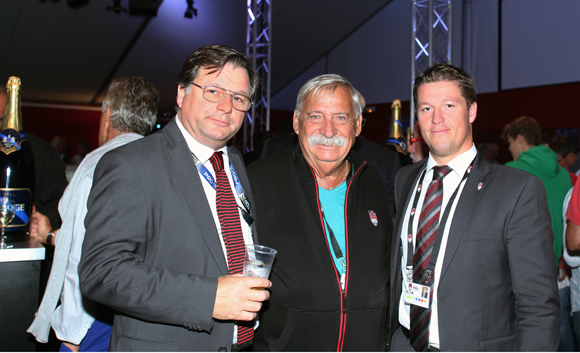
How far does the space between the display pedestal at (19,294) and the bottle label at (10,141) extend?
18.6 inches

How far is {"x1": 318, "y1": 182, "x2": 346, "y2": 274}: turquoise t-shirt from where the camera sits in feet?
6.20

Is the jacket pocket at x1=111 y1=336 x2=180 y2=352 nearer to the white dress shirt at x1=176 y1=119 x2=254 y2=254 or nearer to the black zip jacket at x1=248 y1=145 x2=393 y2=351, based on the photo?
the white dress shirt at x1=176 y1=119 x2=254 y2=254

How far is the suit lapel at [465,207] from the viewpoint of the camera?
1.58 meters

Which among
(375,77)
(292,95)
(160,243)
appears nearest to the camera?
(160,243)

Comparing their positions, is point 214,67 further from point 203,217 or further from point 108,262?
point 108,262

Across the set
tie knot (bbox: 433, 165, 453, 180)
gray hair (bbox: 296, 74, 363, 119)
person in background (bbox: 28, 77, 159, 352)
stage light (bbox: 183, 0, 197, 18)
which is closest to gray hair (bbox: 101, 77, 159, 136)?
person in background (bbox: 28, 77, 159, 352)

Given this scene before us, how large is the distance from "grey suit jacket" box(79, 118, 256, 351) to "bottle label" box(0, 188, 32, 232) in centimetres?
Result: 90

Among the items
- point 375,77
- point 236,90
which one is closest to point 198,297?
point 236,90

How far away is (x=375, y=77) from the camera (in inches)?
504

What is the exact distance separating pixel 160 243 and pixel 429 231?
42.4 inches

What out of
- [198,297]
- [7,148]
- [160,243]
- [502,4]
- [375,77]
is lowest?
[198,297]

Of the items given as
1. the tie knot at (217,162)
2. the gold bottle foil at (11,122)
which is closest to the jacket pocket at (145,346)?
the tie knot at (217,162)

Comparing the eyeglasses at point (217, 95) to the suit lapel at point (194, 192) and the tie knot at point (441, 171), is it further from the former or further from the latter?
the tie knot at point (441, 171)

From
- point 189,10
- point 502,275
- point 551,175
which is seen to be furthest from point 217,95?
point 189,10
